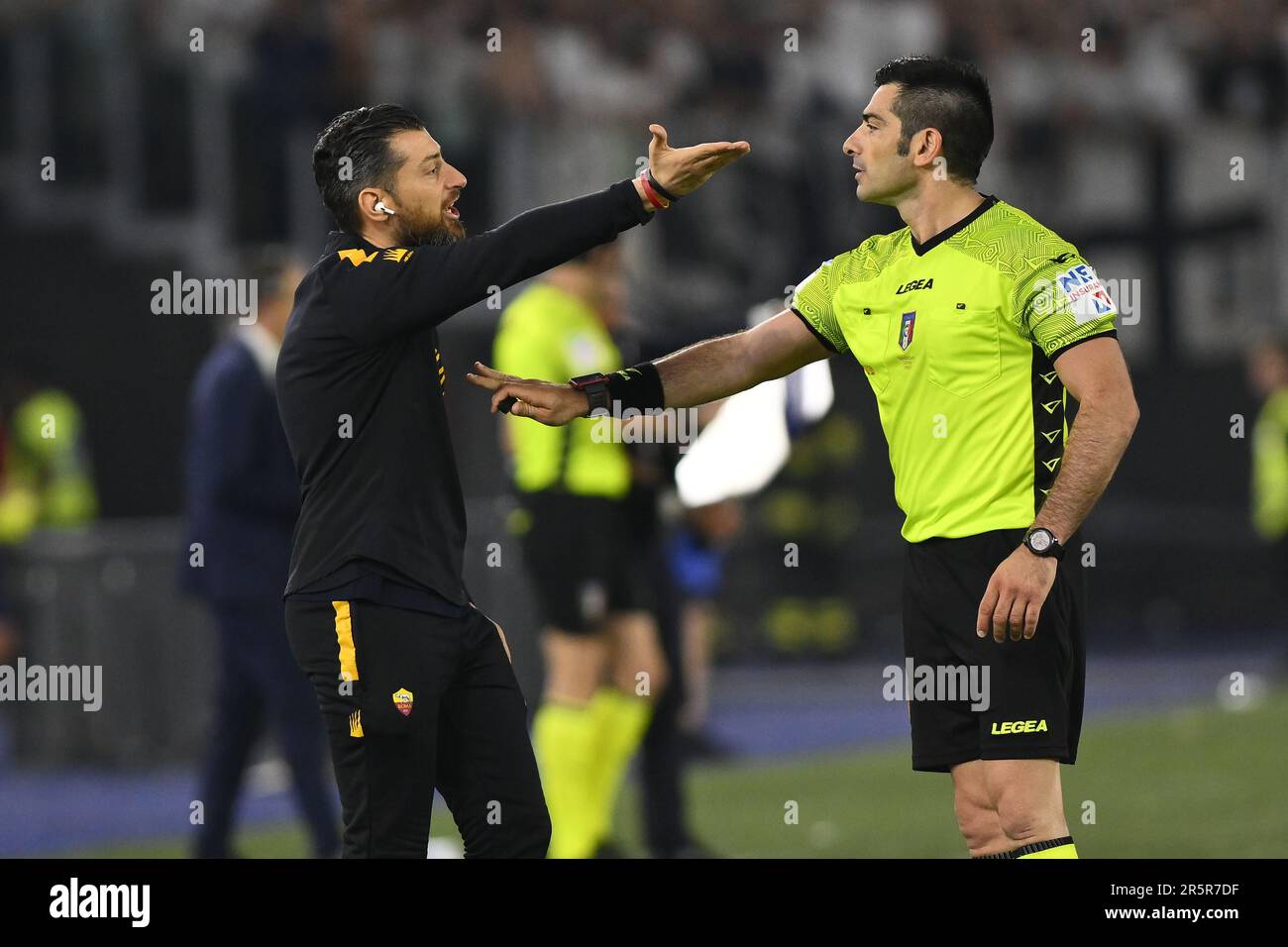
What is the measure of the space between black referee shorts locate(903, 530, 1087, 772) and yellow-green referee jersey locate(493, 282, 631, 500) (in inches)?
113

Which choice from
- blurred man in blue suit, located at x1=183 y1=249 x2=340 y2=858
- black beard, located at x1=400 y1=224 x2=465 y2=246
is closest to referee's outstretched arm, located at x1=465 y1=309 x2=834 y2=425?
black beard, located at x1=400 y1=224 x2=465 y2=246

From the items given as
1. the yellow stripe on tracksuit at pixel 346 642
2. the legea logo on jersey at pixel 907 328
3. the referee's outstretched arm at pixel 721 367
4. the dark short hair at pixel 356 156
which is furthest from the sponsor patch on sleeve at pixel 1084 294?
the yellow stripe on tracksuit at pixel 346 642

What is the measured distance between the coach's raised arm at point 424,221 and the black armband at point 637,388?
595mm

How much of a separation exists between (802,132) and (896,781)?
7.49m

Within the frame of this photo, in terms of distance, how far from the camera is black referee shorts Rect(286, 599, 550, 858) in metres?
4.27

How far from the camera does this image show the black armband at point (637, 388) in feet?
15.9

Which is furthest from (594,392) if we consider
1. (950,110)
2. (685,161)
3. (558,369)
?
(558,369)

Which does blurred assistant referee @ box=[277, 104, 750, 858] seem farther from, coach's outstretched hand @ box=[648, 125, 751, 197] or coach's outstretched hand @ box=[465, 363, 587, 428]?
coach's outstretched hand @ box=[465, 363, 587, 428]

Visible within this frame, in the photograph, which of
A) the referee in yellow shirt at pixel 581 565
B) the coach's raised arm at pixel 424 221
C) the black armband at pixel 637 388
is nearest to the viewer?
the coach's raised arm at pixel 424 221

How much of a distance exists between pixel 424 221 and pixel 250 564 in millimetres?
3300

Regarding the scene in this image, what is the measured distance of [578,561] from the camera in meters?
7.27

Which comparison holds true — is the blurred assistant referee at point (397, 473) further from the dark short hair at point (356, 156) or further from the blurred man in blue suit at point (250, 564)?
the blurred man in blue suit at point (250, 564)

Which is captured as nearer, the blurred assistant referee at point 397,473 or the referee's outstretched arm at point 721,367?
the blurred assistant referee at point 397,473

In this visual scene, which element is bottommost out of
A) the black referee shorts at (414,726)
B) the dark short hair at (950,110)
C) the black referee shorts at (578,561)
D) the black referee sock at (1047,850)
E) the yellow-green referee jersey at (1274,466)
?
the black referee sock at (1047,850)
